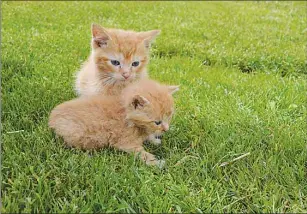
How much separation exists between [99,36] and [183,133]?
4.70ft

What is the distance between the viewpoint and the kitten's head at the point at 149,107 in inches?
141

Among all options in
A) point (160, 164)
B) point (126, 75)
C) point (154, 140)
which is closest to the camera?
point (160, 164)

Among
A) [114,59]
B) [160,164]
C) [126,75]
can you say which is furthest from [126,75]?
[160,164]

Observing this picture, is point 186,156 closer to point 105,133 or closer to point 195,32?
point 105,133

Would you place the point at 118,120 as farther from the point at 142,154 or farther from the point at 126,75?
the point at 126,75

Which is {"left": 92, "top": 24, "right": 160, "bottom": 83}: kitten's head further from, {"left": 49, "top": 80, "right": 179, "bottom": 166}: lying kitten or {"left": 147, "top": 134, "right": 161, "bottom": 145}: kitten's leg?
{"left": 147, "top": 134, "right": 161, "bottom": 145}: kitten's leg

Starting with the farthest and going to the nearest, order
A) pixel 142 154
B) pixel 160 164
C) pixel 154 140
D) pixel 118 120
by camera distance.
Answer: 1. pixel 154 140
2. pixel 118 120
3. pixel 142 154
4. pixel 160 164

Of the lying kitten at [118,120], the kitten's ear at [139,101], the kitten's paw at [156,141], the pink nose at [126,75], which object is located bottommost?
the kitten's paw at [156,141]

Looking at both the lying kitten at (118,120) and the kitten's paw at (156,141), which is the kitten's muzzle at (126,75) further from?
the kitten's paw at (156,141)

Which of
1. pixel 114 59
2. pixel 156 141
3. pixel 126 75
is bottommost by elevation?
pixel 156 141

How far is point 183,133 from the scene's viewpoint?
3982 millimetres

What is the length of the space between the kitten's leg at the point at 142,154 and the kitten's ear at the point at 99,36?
1354mm

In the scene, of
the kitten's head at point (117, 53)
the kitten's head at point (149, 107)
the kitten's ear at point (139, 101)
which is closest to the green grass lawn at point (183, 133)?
the kitten's head at point (149, 107)

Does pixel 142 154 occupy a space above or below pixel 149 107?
below
